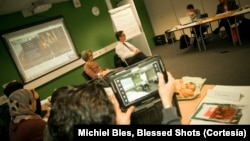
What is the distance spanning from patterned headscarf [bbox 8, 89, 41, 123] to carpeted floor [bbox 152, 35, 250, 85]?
2.77 meters

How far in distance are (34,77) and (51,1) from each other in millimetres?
1691

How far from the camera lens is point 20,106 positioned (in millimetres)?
1931

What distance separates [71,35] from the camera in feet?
16.8

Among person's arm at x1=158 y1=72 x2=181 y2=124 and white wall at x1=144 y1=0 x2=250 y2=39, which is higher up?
white wall at x1=144 y1=0 x2=250 y2=39

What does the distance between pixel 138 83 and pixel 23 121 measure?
114cm

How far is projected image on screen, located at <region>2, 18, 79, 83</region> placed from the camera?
4102 millimetres

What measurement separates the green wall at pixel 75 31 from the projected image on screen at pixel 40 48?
0.47 ft

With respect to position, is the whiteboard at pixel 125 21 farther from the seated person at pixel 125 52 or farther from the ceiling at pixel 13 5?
the ceiling at pixel 13 5

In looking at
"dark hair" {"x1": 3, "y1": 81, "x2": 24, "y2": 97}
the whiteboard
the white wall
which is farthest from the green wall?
the white wall

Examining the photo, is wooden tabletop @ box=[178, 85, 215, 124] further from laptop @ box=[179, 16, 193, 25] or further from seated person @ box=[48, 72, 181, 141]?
laptop @ box=[179, 16, 193, 25]

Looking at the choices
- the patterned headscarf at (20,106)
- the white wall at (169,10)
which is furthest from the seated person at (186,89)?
the white wall at (169,10)

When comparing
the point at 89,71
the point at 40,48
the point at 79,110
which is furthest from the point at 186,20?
the point at 79,110

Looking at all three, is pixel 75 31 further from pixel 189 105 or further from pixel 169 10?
pixel 189 105

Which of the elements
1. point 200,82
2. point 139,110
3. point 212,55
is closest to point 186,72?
point 212,55
